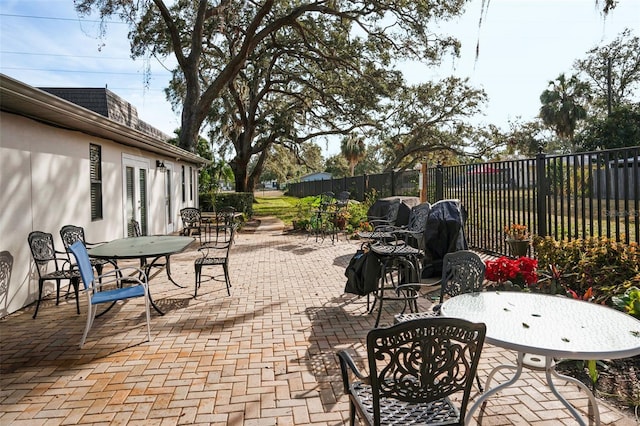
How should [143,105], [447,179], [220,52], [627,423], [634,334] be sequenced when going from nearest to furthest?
1. [634,334]
2. [627,423]
3. [447,179]
4. [143,105]
5. [220,52]

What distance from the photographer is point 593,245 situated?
453 centimetres

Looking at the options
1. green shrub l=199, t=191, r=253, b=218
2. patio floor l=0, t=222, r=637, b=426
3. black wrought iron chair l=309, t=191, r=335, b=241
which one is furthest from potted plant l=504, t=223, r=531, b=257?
green shrub l=199, t=191, r=253, b=218

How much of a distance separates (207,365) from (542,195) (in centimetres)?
534

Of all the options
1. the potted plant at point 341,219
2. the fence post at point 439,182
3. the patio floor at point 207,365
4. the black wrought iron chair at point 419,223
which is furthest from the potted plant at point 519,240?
the potted plant at point 341,219

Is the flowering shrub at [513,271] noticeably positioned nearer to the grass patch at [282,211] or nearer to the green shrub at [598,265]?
the green shrub at [598,265]

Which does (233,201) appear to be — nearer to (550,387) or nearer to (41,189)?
(41,189)

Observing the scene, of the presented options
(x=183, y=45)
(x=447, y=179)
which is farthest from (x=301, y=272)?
(x=183, y=45)

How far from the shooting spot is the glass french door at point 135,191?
8656 millimetres

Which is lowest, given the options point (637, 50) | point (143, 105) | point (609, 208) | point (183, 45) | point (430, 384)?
point (430, 384)

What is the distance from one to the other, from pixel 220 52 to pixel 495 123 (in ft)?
57.3

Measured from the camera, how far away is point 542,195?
237 inches

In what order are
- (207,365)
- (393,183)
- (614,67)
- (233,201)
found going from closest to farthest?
1. (207,365)
2. (393,183)
3. (233,201)
4. (614,67)

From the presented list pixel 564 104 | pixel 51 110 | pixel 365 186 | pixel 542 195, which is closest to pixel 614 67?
pixel 564 104

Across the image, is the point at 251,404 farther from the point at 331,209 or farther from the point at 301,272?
the point at 331,209
